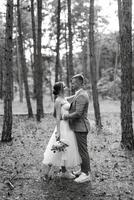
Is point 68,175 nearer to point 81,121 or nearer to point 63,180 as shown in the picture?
point 63,180

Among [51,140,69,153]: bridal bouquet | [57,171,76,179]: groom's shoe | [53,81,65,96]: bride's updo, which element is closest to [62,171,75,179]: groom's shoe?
[57,171,76,179]: groom's shoe

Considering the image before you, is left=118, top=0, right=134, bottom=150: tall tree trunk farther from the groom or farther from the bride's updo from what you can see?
the bride's updo

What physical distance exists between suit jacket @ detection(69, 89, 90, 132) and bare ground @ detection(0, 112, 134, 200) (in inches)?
54.4

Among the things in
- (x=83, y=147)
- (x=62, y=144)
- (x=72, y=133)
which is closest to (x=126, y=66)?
(x=72, y=133)

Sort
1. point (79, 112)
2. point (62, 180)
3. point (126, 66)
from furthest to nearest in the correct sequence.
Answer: point (126, 66) < point (62, 180) < point (79, 112)

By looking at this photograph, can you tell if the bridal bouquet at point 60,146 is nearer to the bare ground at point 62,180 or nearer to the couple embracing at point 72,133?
the couple embracing at point 72,133

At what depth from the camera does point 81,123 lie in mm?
6613

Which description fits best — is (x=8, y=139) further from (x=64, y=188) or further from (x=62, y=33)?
(x=62, y=33)

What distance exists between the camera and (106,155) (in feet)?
29.5

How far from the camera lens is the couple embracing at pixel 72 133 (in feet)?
21.3

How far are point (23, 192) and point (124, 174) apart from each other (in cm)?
274

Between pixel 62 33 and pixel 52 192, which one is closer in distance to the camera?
pixel 52 192

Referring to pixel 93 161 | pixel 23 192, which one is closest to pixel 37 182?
pixel 23 192

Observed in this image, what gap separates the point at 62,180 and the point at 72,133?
1253 millimetres
